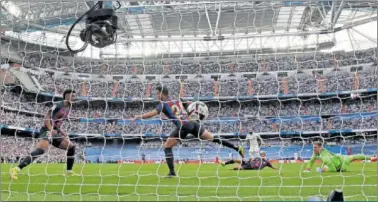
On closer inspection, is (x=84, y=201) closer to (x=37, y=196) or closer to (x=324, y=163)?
(x=37, y=196)

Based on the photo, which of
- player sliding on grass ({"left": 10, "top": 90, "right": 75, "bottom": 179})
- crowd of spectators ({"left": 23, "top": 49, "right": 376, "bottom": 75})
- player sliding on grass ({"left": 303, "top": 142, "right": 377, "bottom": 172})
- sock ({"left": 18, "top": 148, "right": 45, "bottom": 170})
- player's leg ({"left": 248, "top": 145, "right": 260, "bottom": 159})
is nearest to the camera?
sock ({"left": 18, "top": 148, "right": 45, "bottom": 170})

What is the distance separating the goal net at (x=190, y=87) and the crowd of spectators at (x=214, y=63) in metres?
0.11

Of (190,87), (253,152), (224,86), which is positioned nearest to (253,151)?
(253,152)

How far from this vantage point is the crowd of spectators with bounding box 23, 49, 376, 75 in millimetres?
14867

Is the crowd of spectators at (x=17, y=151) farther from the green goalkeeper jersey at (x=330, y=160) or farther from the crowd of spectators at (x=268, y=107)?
the green goalkeeper jersey at (x=330, y=160)

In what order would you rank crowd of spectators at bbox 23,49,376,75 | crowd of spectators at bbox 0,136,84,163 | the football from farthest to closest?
crowd of spectators at bbox 0,136,84,163
crowd of spectators at bbox 23,49,376,75
the football

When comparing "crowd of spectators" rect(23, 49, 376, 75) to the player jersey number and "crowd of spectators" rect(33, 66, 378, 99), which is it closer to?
"crowd of spectators" rect(33, 66, 378, 99)

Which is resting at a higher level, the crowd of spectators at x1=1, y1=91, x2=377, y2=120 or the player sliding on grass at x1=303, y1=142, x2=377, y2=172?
the crowd of spectators at x1=1, y1=91, x2=377, y2=120

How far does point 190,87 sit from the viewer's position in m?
19.7

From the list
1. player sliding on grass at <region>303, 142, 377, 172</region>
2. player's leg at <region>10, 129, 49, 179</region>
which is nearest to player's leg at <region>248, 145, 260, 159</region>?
player sliding on grass at <region>303, 142, 377, 172</region>

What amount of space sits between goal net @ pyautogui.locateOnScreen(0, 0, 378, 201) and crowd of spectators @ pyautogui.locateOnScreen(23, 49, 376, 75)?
0.11m

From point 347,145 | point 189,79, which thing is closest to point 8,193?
point 189,79

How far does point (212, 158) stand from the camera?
21.2 metres

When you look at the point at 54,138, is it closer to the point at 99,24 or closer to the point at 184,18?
the point at 99,24
